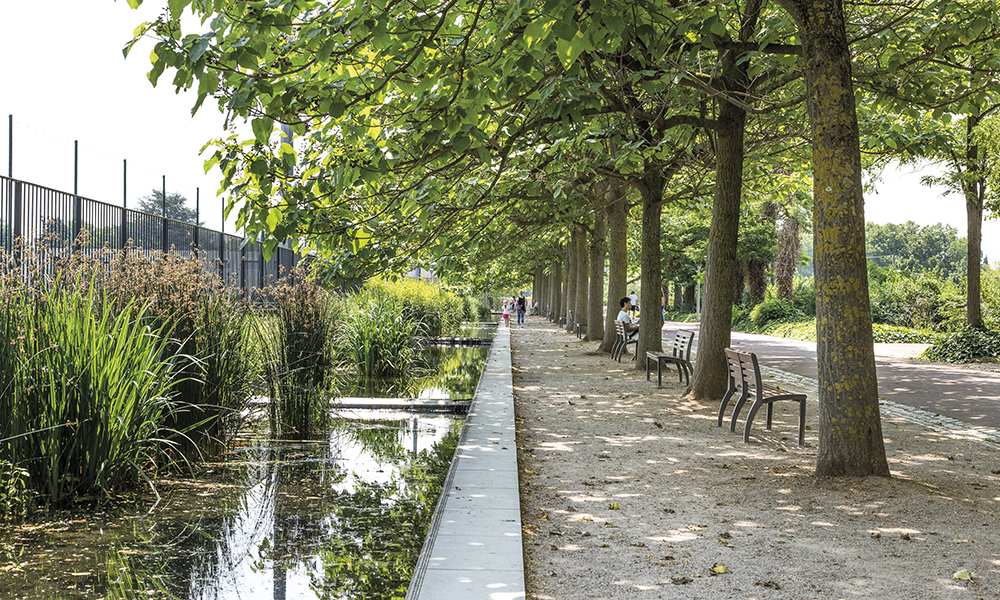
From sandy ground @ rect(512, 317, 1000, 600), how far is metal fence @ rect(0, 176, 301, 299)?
159 inches

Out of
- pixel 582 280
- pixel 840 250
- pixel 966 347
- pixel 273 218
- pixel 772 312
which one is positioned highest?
pixel 582 280

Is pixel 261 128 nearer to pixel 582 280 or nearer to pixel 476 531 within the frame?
pixel 476 531

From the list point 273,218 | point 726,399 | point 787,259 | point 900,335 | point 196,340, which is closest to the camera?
point 196,340

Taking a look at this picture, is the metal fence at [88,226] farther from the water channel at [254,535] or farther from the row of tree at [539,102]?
the water channel at [254,535]

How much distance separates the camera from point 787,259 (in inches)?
1516

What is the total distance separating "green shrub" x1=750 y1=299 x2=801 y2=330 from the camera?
35.2 m

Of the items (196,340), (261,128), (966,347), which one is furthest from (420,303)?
(261,128)

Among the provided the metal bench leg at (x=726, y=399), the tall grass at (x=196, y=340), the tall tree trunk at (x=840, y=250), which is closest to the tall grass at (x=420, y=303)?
the metal bench leg at (x=726, y=399)

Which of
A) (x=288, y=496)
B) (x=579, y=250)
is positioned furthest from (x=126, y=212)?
(x=579, y=250)

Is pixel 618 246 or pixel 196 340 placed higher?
pixel 618 246

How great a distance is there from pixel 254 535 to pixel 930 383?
13.2 metres

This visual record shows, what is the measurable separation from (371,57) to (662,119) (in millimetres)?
4729

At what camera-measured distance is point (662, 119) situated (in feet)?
32.1

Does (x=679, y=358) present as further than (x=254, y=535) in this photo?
Yes
